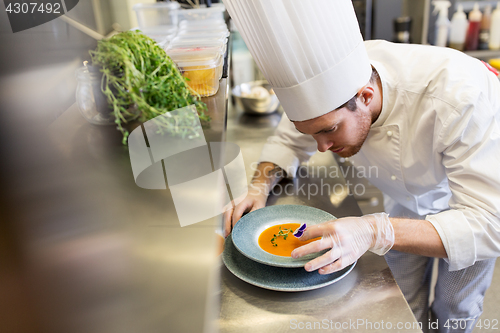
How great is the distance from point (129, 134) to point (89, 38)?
0.21m

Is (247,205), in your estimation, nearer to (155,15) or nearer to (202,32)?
(202,32)

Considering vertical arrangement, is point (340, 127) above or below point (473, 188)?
above

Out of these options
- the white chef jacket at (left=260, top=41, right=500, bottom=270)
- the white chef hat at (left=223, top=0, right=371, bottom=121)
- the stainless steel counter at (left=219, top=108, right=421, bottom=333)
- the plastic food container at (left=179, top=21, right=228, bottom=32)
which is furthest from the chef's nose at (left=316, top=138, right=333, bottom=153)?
the plastic food container at (left=179, top=21, right=228, bottom=32)

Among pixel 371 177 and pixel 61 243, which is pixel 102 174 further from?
pixel 371 177

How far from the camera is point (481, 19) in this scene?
3.22 meters

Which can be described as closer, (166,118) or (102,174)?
(102,174)

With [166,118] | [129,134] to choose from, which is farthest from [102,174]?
[166,118]

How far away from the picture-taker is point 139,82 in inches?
19.1

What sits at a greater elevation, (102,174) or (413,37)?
(102,174)

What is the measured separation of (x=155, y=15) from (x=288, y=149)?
0.72 m

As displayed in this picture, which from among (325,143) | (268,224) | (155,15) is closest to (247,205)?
(268,224)

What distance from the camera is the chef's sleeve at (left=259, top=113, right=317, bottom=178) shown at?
1.43 meters

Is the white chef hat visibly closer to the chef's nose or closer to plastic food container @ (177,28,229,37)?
the chef's nose

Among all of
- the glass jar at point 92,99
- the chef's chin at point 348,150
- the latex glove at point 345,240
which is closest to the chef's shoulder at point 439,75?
the chef's chin at point 348,150
